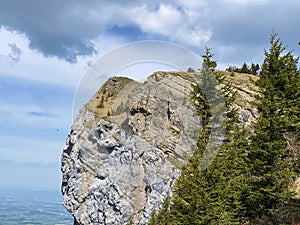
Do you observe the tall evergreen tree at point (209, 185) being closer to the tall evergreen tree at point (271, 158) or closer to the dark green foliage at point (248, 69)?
the tall evergreen tree at point (271, 158)

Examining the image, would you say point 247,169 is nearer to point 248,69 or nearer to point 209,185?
point 209,185

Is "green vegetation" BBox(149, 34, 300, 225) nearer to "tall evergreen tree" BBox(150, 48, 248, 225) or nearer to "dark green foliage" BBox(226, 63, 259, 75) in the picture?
"tall evergreen tree" BBox(150, 48, 248, 225)

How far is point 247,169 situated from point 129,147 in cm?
5302

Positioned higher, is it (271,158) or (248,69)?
(248,69)

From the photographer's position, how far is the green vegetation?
76.7ft

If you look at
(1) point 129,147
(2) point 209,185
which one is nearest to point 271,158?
(2) point 209,185

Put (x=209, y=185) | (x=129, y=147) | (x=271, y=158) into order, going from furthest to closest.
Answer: (x=129, y=147) < (x=271, y=158) < (x=209, y=185)

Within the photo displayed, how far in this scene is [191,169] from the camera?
23953 mm

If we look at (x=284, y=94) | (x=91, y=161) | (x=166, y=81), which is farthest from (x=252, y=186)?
(x=91, y=161)

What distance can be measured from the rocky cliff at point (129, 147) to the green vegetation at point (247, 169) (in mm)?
33208

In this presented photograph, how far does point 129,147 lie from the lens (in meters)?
77.6

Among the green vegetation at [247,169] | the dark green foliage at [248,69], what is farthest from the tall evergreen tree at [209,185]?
the dark green foliage at [248,69]

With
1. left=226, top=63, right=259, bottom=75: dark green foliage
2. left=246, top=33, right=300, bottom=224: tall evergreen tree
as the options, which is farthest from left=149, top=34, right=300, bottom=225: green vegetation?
left=226, top=63, right=259, bottom=75: dark green foliage

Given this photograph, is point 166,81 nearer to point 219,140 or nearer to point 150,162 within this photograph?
point 150,162
